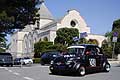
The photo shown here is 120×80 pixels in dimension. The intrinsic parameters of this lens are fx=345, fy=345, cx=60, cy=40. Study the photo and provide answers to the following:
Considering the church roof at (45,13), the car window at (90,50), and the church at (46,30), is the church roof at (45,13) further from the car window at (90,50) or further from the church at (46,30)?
the car window at (90,50)

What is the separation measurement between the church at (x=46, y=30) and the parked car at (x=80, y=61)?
59418 mm

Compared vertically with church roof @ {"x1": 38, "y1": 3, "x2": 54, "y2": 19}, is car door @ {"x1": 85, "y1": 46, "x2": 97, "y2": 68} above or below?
below

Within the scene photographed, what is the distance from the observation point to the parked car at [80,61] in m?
18.5

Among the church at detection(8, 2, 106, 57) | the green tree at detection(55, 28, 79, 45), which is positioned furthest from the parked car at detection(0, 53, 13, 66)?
the church at detection(8, 2, 106, 57)

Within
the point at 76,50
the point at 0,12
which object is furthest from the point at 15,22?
the point at 76,50

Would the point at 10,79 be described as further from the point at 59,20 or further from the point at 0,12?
the point at 59,20

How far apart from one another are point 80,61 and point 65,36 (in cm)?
5538

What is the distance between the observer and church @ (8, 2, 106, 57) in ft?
279

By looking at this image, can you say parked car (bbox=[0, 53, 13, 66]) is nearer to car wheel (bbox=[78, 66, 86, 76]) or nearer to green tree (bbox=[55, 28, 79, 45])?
car wheel (bbox=[78, 66, 86, 76])

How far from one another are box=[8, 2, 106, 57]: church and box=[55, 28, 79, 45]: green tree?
5915 mm

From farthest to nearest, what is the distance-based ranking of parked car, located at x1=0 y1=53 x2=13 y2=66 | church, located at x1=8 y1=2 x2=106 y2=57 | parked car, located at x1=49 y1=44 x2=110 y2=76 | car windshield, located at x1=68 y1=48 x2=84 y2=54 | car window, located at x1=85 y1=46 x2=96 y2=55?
1. church, located at x1=8 y1=2 x2=106 y2=57
2. parked car, located at x1=0 y1=53 x2=13 y2=66
3. car window, located at x1=85 y1=46 x2=96 y2=55
4. car windshield, located at x1=68 y1=48 x2=84 y2=54
5. parked car, located at x1=49 y1=44 x2=110 y2=76

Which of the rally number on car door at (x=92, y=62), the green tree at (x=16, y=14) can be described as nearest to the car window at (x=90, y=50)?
the rally number on car door at (x=92, y=62)

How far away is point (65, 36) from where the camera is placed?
7381cm

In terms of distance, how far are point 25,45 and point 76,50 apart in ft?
276
